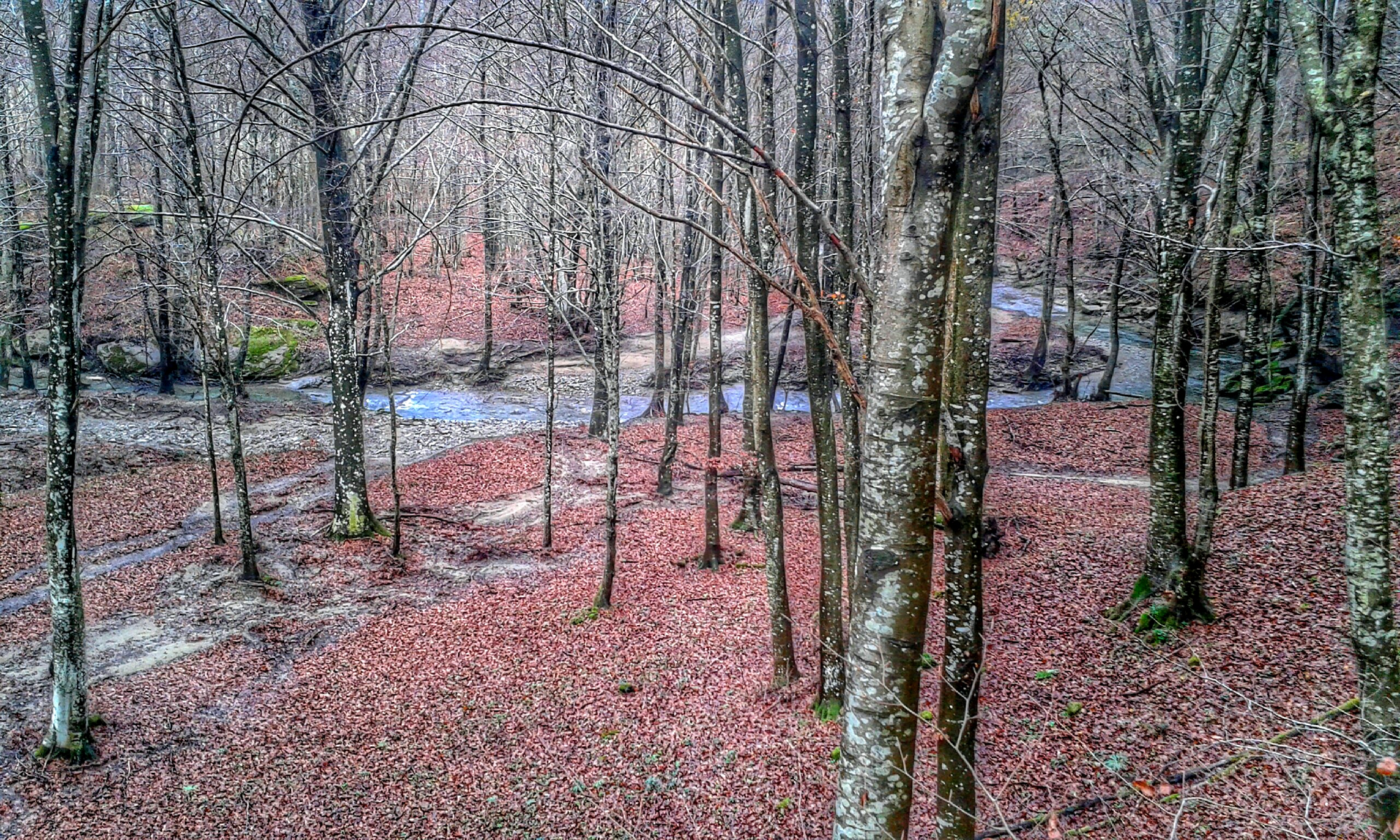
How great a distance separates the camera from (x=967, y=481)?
4090mm

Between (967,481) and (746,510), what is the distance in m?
10.3

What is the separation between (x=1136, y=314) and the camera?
29969 mm

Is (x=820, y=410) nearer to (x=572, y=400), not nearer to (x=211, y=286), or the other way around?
(x=211, y=286)

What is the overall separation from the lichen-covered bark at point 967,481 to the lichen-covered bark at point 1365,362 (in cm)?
212

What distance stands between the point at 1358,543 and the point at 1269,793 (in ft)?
7.21

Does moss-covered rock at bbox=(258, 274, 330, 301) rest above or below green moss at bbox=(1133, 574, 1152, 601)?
above

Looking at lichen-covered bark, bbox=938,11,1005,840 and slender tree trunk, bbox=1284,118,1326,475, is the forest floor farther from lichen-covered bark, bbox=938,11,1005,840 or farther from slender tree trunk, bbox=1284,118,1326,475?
lichen-covered bark, bbox=938,11,1005,840

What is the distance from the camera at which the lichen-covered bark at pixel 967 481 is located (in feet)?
13.5

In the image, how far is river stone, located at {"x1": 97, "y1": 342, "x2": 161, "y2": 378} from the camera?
A: 2764 cm

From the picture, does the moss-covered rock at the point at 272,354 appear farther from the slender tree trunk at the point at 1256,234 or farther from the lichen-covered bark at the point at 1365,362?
the lichen-covered bark at the point at 1365,362

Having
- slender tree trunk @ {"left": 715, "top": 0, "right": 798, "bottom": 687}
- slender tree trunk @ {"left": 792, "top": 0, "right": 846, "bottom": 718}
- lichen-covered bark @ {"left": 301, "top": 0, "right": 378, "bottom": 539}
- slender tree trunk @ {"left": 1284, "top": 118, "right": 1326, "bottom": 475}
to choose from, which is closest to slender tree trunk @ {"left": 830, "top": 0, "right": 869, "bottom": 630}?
slender tree trunk @ {"left": 792, "top": 0, "right": 846, "bottom": 718}

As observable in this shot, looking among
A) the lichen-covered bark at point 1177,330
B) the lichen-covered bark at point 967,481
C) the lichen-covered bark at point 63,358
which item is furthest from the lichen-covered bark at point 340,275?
the lichen-covered bark at point 1177,330

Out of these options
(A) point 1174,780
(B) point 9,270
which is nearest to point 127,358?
(B) point 9,270

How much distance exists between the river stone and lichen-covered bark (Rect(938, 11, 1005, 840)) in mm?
31180
